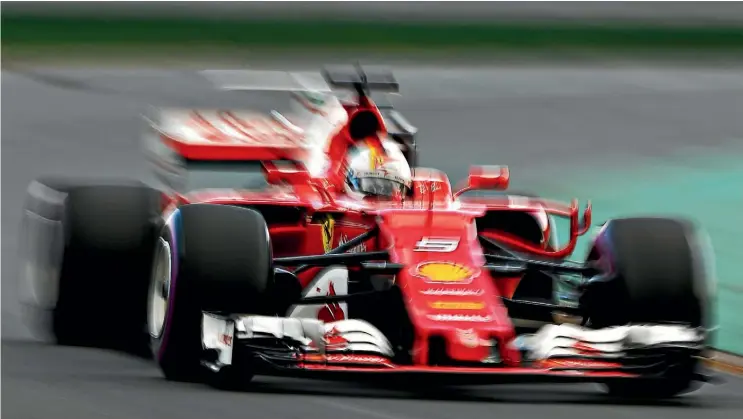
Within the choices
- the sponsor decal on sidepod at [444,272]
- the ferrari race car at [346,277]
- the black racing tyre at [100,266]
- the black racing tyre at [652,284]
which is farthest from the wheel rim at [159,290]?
the black racing tyre at [652,284]

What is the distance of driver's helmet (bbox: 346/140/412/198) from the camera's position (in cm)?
978

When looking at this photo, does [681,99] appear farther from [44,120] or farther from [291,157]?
[291,157]

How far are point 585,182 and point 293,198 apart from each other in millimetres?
7678

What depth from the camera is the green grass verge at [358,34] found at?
2539 cm

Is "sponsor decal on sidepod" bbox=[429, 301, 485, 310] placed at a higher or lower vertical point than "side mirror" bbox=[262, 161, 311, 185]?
lower

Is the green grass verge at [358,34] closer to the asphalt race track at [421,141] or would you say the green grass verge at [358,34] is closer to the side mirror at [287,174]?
the asphalt race track at [421,141]

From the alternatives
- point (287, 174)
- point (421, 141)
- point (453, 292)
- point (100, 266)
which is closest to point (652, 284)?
point (453, 292)

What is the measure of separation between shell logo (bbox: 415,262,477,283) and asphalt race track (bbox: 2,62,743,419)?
0.55 m

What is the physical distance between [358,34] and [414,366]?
709 inches

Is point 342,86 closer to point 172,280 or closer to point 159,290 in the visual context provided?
point 159,290

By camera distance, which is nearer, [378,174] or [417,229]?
[417,229]

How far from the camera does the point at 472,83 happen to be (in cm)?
2322

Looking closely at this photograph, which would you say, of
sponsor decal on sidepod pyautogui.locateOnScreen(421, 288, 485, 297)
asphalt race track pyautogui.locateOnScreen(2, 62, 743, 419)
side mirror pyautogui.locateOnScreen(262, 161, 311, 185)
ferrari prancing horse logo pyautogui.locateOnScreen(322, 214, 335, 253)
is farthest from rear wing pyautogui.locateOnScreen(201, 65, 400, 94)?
sponsor decal on sidepod pyautogui.locateOnScreen(421, 288, 485, 297)

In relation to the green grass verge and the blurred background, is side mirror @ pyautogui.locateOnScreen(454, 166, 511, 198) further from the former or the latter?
the green grass verge
